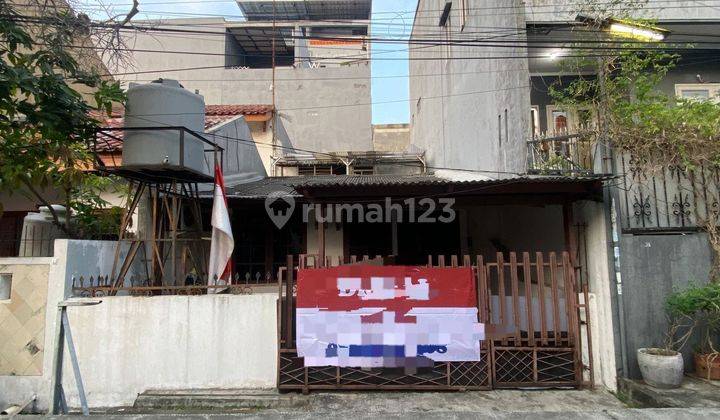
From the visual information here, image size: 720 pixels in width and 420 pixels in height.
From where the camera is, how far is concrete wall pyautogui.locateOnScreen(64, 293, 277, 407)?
518cm

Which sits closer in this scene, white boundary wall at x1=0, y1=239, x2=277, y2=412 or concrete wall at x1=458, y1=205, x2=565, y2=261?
white boundary wall at x1=0, y1=239, x2=277, y2=412

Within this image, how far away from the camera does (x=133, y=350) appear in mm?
5203

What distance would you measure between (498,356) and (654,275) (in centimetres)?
233

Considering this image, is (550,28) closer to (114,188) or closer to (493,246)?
(493,246)

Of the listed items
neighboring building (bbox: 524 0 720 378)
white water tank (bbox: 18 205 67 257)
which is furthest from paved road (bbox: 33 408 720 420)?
white water tank (bbox: 18 205 67 257)

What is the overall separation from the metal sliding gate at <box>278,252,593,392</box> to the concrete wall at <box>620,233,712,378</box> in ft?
2.06

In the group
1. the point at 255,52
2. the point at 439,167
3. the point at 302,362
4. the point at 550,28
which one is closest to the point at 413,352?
the point at 302,362

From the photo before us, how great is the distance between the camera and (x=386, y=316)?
5.06 metres

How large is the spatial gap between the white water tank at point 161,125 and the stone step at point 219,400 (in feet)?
9.78

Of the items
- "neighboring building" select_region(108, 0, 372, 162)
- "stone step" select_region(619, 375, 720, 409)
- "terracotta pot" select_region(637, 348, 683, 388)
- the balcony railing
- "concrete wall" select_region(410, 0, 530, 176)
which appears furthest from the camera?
"neighboring building" select_region(108, 0, 372, 162)

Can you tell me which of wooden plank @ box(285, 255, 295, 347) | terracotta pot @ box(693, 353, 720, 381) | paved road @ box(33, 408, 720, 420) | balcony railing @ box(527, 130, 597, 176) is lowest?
terracotta pot @ box(693, 353, 720, 381)

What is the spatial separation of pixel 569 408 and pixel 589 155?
11.3ft

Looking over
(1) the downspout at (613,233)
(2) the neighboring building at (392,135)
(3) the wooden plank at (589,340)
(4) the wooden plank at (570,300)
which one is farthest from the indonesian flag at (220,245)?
(2) the neighboring building at (392,135)

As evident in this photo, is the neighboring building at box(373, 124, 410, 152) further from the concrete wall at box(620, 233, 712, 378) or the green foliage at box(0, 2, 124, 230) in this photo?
the concrete wall at box(620, 233, 712, 378)
